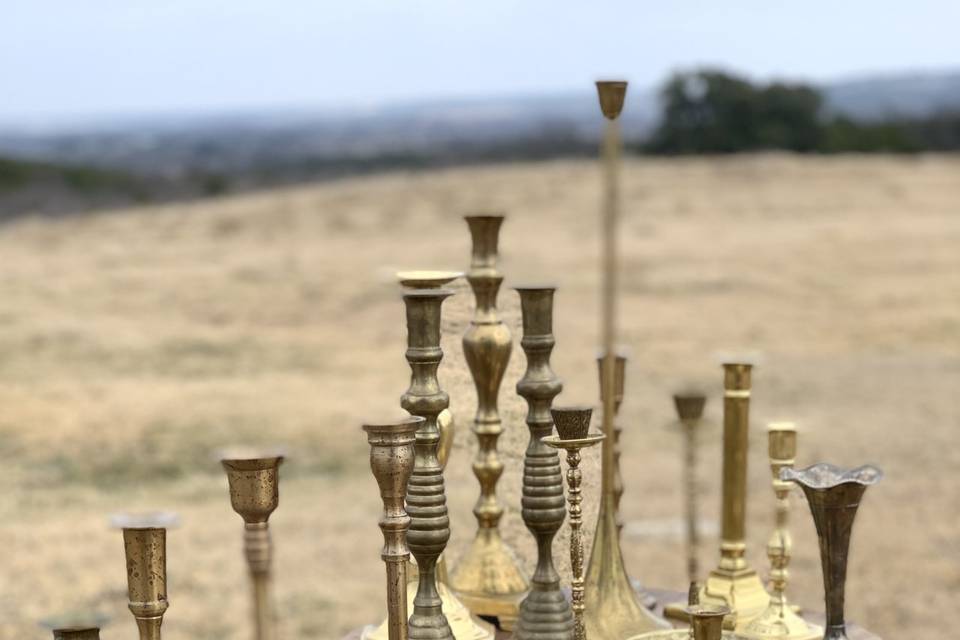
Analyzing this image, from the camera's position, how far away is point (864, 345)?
12820mm

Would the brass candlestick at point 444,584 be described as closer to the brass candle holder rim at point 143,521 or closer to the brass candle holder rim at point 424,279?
the brass candle holder rim at point 424,279

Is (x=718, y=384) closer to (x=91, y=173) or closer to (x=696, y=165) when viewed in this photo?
(x=696, y=165)

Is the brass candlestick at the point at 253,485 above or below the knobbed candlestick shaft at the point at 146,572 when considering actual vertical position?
above

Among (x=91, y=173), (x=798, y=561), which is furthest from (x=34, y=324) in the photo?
(x=91, y=173)

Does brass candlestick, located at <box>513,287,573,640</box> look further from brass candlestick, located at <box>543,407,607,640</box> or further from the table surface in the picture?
the table surface

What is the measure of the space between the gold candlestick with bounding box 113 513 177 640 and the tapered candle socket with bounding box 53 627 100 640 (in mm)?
76

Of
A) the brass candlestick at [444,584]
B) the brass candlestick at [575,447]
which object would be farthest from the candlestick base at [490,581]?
the brass candlestick at [575,447]

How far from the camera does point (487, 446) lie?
9.25 feet

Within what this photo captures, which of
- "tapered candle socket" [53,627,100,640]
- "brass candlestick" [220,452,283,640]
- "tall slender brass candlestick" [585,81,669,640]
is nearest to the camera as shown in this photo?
"brass candlestick" [220,452,283,640]

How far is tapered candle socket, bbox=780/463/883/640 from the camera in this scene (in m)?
2.38

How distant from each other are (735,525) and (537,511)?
0.68 meters

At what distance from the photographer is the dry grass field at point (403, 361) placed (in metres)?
7.07

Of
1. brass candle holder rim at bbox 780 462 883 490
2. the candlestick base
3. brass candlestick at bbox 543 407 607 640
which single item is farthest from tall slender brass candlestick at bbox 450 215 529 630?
brass candle holder rim at bbox 780 462 883 490

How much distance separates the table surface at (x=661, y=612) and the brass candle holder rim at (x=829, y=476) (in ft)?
1.33
